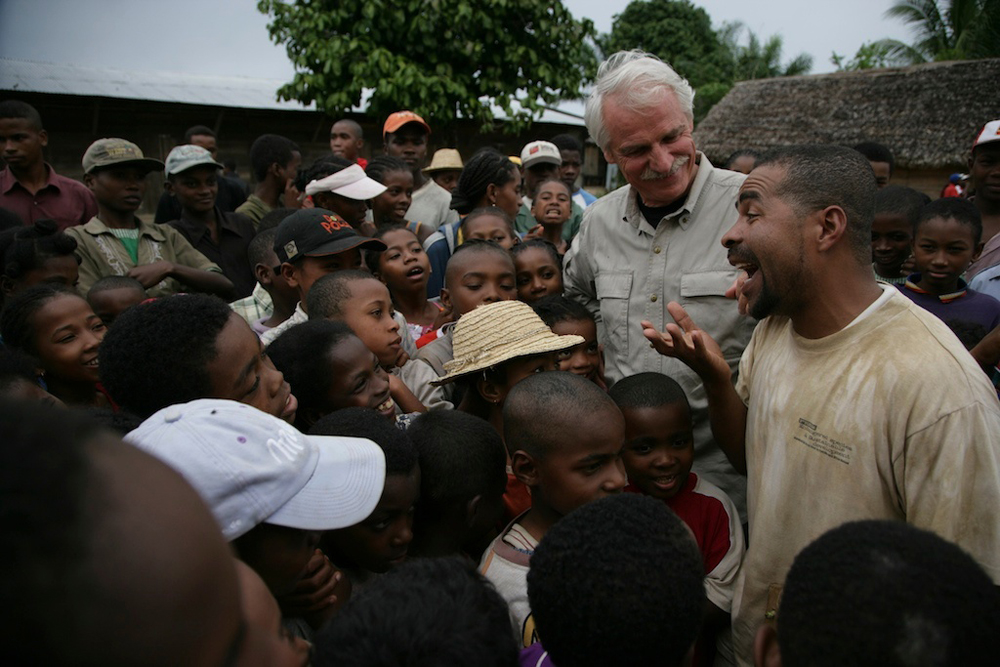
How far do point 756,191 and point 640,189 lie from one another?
3.08 feet

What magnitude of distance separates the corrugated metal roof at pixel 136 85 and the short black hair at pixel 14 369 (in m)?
10.9

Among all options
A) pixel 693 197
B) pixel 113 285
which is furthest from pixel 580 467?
pixel 113 285

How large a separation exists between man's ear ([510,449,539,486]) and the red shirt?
4.50m

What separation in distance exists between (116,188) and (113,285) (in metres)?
1.13

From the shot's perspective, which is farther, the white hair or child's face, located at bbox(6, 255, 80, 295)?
child's face, located at bbox(6, 255, 80, 295)

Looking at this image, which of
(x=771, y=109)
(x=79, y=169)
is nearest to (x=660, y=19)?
(x=771, y=109)

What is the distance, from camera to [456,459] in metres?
2.40

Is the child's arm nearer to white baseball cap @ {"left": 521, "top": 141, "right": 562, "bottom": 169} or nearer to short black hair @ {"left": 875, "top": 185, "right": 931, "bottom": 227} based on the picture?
short black hair @ {"left": 875, "top": 185, "right": 931, "bottom": 227}

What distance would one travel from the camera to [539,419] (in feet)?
7.86

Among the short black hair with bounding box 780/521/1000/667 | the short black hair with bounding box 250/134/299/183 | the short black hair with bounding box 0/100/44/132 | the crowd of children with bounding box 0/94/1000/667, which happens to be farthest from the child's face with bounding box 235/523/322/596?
the short black hair with bounding box 250/134/299/183

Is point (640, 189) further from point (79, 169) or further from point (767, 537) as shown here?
point (79, 169)

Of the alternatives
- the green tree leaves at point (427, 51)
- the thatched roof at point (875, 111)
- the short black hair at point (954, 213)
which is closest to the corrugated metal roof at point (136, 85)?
the green tree leaves at point (427, 51)

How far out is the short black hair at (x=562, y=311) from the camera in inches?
136

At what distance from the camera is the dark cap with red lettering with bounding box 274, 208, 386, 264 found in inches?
139
